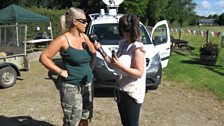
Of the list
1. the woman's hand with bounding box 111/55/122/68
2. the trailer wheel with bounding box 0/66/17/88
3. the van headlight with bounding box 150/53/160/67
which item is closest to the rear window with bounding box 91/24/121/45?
the van headlight with bounding box 150/53/160/67

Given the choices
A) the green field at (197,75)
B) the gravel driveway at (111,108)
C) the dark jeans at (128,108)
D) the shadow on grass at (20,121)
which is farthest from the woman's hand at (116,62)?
the green field at (197,75)

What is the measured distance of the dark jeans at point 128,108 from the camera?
3668mm

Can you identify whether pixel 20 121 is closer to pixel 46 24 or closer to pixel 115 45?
pixel 115 45

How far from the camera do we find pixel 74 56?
12.0ft

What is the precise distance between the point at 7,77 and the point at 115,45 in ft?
10.1

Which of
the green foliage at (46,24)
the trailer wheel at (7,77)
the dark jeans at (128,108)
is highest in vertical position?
the green foliage at (46,24)

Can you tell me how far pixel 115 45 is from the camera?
27.9ft

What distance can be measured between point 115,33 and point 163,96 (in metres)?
2.30

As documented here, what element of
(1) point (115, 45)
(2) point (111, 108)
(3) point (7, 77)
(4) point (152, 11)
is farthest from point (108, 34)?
(4) point (152, 11)

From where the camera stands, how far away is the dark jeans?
3668 millimetres

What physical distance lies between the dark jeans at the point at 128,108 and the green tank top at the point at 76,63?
461mm

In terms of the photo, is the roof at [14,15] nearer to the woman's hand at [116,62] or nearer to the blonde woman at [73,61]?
the blonde woman at [73,61]

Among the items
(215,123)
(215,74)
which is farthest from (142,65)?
(215,74)

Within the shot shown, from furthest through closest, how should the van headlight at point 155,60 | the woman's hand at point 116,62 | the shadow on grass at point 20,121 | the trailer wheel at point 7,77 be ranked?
the trailer wheel at point 7,77 → the van headlight at point 155,60 → the shadow on grass at point 20,121 → the woman's hand at point 116,62
